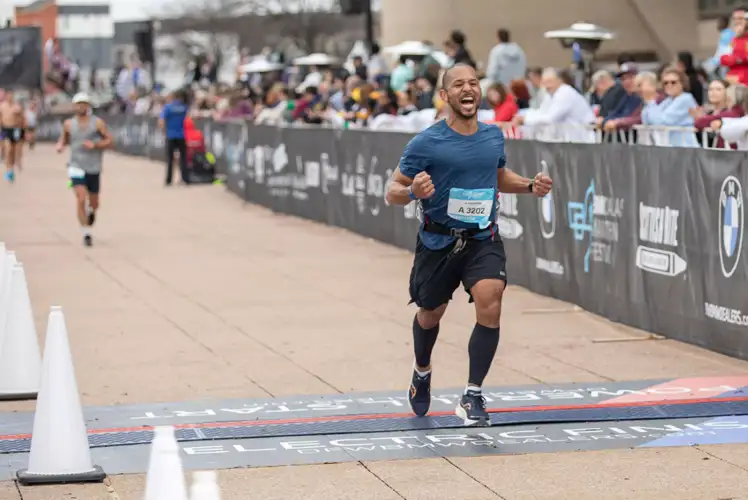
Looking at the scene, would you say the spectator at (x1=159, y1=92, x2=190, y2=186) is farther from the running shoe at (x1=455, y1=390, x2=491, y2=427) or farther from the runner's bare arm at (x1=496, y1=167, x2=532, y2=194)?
the running shoe at (x1=455, y1=390, x2=491, y2=427)

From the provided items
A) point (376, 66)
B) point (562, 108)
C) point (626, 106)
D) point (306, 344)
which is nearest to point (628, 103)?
point (626, 106)

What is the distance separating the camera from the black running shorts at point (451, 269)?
28.0 ft

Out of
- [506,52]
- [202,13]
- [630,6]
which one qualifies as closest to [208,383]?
[506,52]

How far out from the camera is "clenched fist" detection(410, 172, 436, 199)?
796 centimetres

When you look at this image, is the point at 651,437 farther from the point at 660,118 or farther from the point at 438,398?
the point at 660,118

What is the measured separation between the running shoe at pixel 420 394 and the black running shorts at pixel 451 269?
0.40 metres

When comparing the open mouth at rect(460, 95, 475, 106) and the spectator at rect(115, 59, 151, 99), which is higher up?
the open mouth at rect(460, 95, 475, 106)

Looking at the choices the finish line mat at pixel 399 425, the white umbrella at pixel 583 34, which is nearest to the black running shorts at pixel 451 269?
the finish line mat at pixel 399 425

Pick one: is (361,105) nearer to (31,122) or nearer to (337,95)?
(337,95)

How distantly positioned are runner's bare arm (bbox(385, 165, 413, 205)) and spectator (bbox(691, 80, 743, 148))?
4.50 m

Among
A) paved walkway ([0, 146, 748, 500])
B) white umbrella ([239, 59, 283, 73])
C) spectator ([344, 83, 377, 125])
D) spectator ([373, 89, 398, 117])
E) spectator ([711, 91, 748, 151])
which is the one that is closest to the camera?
paved walkway ([0, 146, 748, 500])

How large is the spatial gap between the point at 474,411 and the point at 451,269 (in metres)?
0.79

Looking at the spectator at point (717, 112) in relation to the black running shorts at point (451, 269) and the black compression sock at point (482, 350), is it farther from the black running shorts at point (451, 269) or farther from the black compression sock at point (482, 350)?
the black compression sock at point (482, 350)

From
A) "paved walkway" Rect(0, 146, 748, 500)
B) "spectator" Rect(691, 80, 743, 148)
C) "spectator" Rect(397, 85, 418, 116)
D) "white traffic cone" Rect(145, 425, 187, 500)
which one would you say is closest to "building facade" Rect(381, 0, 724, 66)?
"spectator" Rect(397, 85, 418, 116)
